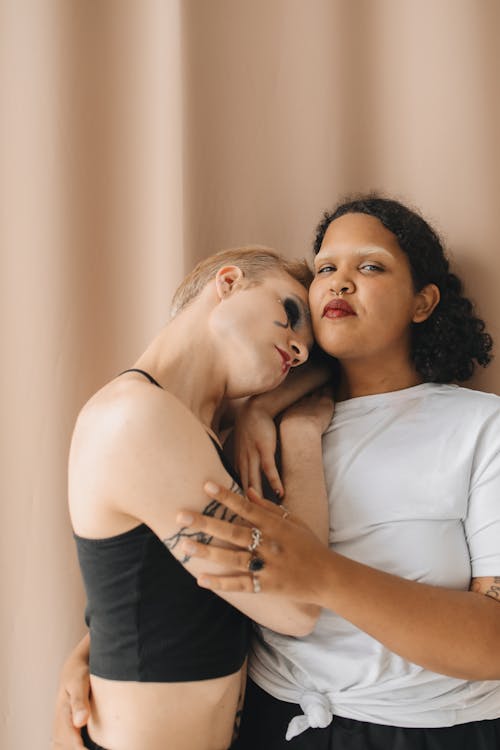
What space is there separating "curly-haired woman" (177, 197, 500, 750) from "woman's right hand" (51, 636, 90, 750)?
26 cm

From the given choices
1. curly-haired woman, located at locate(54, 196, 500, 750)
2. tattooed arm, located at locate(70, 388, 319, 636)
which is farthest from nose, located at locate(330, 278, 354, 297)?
tattooed arm, located at locate(70, 388, 319, 636)

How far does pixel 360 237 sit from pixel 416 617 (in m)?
0.64

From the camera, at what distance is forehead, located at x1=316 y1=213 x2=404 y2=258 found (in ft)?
4.05

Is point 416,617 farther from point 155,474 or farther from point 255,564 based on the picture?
point 155,474

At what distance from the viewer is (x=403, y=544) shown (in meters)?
1.07

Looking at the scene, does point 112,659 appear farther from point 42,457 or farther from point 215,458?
point 42,457

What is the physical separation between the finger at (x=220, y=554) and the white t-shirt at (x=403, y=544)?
269 millimetres

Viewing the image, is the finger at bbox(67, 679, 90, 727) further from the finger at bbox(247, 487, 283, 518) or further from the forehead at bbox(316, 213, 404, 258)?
the forehead at bbox(316, 213, 404, 258)

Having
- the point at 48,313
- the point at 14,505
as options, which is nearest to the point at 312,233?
the point at 48,313

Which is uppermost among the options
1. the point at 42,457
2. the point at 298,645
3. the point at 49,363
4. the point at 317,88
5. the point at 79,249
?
the point at 317,88

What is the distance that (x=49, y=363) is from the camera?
1337mm

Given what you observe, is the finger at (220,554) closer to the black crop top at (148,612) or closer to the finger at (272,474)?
the black crop top at (148,612)

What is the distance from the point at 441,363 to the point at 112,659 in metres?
0.73

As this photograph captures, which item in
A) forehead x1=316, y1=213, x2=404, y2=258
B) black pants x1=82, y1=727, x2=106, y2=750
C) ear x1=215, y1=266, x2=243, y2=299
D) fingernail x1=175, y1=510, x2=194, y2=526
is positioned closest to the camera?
fingernail x1=175, y1=510, x2=194, y2=526
